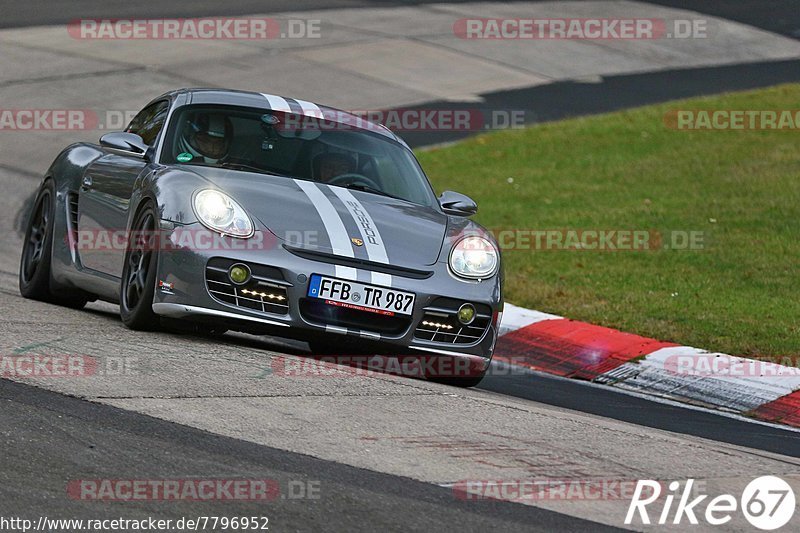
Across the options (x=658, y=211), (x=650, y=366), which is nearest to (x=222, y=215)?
(x=650, y=366)

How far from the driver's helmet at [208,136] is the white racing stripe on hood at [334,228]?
2.07 ft

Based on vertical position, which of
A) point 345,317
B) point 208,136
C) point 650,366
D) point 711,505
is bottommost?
point 650,366

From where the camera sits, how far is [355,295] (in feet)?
22.2

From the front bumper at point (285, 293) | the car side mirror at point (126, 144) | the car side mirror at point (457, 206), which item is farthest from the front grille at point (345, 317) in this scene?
the car side mirror at point (126, 144)

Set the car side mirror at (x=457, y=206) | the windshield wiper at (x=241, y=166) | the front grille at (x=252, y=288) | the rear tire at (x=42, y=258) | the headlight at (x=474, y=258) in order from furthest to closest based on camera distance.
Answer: the rear tire at (x=42, y=258) → the car side mirror at (x=457, y=206) → the windshield wiper at (x=241, y=166) → the headlight at (x=474, y=258) → the front grille at (x=252, y=288)

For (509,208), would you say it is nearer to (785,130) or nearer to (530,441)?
(785,130)

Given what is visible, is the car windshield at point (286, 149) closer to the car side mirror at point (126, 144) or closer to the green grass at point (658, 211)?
the car side mirror at point (126, 144)

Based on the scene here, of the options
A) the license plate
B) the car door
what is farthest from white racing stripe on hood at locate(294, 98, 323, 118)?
the license plate

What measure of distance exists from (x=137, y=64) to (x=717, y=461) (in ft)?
51.6

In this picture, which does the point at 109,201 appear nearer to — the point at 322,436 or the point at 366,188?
the point at 366,188

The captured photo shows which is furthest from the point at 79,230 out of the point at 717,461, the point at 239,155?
the point at 717,461

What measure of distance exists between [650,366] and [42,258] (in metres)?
3.74

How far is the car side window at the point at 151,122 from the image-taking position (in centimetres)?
815

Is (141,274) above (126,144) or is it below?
below
